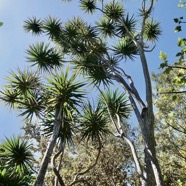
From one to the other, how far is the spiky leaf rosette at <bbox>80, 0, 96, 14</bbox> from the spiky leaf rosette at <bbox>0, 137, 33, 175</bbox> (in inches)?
302

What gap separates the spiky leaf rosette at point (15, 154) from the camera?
21.9ft

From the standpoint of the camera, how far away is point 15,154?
674cm

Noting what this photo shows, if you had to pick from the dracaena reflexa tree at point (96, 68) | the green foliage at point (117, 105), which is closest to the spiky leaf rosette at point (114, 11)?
the dracaena reflexa tree at point (96, 68)

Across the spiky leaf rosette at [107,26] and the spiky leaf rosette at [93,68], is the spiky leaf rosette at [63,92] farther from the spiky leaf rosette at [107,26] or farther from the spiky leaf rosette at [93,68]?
the spiky leaf rosette at [107,26]

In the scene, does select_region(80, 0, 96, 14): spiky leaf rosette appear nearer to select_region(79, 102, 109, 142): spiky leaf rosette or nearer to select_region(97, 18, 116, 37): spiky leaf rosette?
select_region(97, 18, 116, 37): spiky leaf rosette

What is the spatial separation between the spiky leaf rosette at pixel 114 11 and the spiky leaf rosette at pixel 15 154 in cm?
668

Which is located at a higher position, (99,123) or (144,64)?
(144,64)

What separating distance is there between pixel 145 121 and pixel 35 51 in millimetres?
4815

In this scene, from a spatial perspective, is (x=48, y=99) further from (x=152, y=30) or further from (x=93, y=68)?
(x=152, y=30)

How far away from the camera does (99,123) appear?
25.0 feet

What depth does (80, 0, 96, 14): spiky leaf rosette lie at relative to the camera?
12396 mm

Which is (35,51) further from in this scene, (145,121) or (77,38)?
(145,121)

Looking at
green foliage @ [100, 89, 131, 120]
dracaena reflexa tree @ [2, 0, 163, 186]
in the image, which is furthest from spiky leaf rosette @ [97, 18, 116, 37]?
green foliage @ [100, 89, 131, 120]

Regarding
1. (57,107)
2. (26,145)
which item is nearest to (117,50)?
(57,107)
